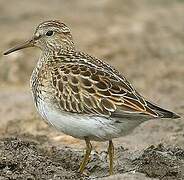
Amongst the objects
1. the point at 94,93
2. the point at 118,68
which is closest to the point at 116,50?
the point at 118,68

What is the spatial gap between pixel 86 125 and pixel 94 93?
0.39 meters

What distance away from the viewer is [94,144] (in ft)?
36.1

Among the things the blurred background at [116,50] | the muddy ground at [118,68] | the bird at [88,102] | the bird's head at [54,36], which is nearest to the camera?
the bird at [88,102]

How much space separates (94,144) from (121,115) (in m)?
2.73

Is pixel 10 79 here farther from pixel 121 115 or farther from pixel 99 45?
pixel 121 115

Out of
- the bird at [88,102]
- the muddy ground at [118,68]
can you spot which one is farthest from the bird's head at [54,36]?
Result: the muddy ground at [118,68]

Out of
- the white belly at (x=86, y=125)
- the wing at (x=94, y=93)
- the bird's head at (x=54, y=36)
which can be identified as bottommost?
the white belly at (x=86, y=125)

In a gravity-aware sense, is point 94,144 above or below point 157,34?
below

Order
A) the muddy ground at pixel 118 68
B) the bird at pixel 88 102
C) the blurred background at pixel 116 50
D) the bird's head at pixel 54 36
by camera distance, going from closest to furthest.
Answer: the bird at pixel 88 102 < the muddy ground at pixel 118 68 < the bird's head at pixel 54 36 < the blurred background at pixel 116 50

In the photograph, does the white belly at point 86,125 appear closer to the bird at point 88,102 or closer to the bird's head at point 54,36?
the bird at point 88,102

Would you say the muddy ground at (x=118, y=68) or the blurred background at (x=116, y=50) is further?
the blurred background at (x=116, y=50)

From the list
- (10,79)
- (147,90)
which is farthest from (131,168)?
(10,79)

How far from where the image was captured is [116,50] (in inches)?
639

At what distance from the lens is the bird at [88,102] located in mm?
8391
